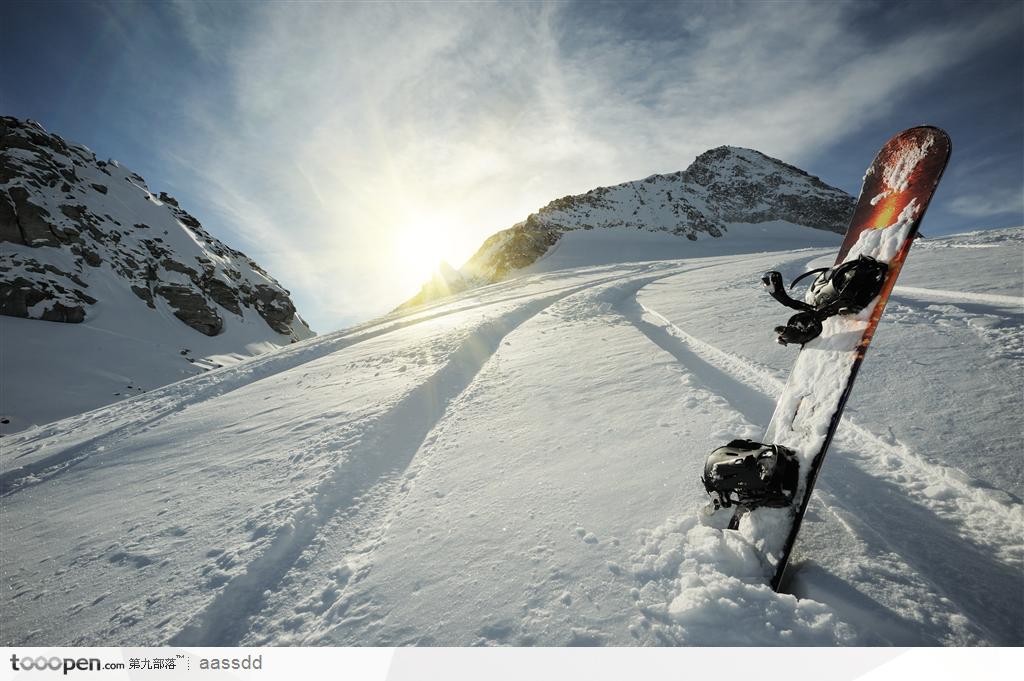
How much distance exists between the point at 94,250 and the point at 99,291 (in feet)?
15.5

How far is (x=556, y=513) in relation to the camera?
8.00ft

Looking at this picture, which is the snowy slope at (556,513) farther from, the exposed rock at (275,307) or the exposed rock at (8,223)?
the exposed rock at (275,307)

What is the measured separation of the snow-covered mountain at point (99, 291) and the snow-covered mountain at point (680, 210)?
21525mm

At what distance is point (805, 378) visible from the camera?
2193 mm

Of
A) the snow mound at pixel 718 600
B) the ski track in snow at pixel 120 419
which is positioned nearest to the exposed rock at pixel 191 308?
the ski track in snow at pixel 120 419

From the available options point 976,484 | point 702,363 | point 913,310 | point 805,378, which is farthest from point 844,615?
point 913,310

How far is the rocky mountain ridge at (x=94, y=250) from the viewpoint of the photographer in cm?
2068

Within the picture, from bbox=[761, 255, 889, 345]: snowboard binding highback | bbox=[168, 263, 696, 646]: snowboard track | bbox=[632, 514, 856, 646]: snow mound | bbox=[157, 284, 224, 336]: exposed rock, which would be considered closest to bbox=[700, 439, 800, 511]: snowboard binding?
bbox=[632, 514, 856, 646]: snow mound

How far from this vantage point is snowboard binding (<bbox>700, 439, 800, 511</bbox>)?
174 cm

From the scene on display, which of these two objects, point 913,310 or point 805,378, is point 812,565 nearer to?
point 805,378

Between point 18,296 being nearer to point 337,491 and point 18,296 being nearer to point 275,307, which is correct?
point 275,307

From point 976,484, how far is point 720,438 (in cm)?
128

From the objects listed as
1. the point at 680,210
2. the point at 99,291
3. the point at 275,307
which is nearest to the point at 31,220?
the point at 99,291
